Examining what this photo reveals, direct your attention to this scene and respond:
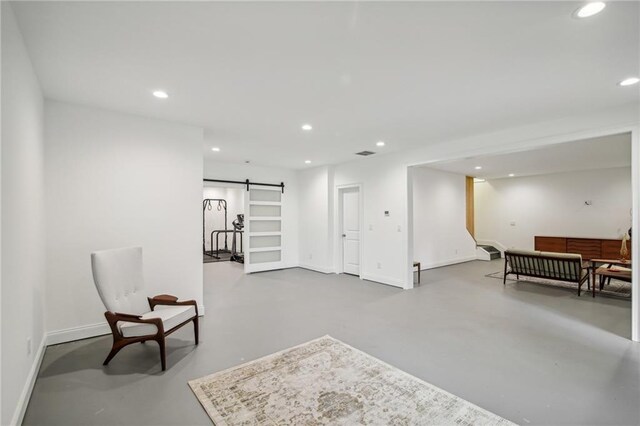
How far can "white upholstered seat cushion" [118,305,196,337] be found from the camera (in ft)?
8.64

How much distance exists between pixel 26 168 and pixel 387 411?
3.31 meters

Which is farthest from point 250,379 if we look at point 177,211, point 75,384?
point 177,211

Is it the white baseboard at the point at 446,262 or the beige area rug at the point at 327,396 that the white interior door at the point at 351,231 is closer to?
the white baseboard at the point at 446,262

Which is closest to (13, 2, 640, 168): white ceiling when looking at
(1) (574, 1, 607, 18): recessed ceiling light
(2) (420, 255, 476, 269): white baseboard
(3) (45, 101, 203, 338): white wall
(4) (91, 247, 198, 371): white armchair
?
(1) (574, 1, 607, 18): recessed ceiling light

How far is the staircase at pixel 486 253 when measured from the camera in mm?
8836

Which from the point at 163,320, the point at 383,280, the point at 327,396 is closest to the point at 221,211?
the point at 383,280

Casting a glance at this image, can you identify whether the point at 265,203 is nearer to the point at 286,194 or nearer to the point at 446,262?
the point at 286,194

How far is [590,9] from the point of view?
1.72 m

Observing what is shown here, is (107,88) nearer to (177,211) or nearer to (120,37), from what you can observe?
(120,37)

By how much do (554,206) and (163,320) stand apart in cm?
1044

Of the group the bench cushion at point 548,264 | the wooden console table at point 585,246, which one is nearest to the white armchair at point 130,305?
the bench cushion at point 548,264

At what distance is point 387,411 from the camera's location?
6.51ft

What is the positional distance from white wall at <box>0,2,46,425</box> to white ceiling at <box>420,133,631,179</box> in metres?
5.35

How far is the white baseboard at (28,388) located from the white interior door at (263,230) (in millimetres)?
4382
